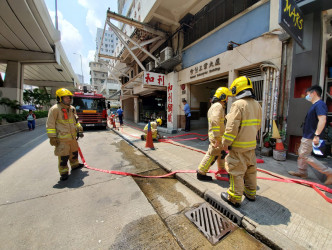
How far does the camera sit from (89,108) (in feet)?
33.4

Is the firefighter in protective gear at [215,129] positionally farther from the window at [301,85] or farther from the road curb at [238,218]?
the window at [301,85]

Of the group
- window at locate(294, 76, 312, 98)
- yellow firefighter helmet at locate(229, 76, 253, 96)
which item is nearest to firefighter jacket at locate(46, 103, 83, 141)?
yellow firefighter helmet at locate(229, 76, 253, 96)

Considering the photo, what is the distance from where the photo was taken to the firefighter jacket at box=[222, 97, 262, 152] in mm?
2105

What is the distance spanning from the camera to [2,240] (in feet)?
5.69

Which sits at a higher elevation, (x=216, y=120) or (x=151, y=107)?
(x=151, y=107)

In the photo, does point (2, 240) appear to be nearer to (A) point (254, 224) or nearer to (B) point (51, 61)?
(A) point (254, 224)

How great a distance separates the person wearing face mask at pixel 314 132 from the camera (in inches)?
105

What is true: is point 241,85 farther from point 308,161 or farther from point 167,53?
point 167,53

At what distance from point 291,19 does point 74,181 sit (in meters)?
6.42

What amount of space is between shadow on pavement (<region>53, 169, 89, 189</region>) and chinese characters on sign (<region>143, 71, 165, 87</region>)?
637 centimetres

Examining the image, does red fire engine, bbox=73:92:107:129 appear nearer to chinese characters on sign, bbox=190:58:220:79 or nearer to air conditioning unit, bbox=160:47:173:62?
air conditioning unit, bbox=160:47:173:62

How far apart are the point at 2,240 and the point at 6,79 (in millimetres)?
19188

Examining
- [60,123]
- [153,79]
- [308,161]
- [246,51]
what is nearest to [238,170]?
[308,161]

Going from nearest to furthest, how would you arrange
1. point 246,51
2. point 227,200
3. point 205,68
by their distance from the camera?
1. point 227,200
2. point 246,51
3. point 205,68
